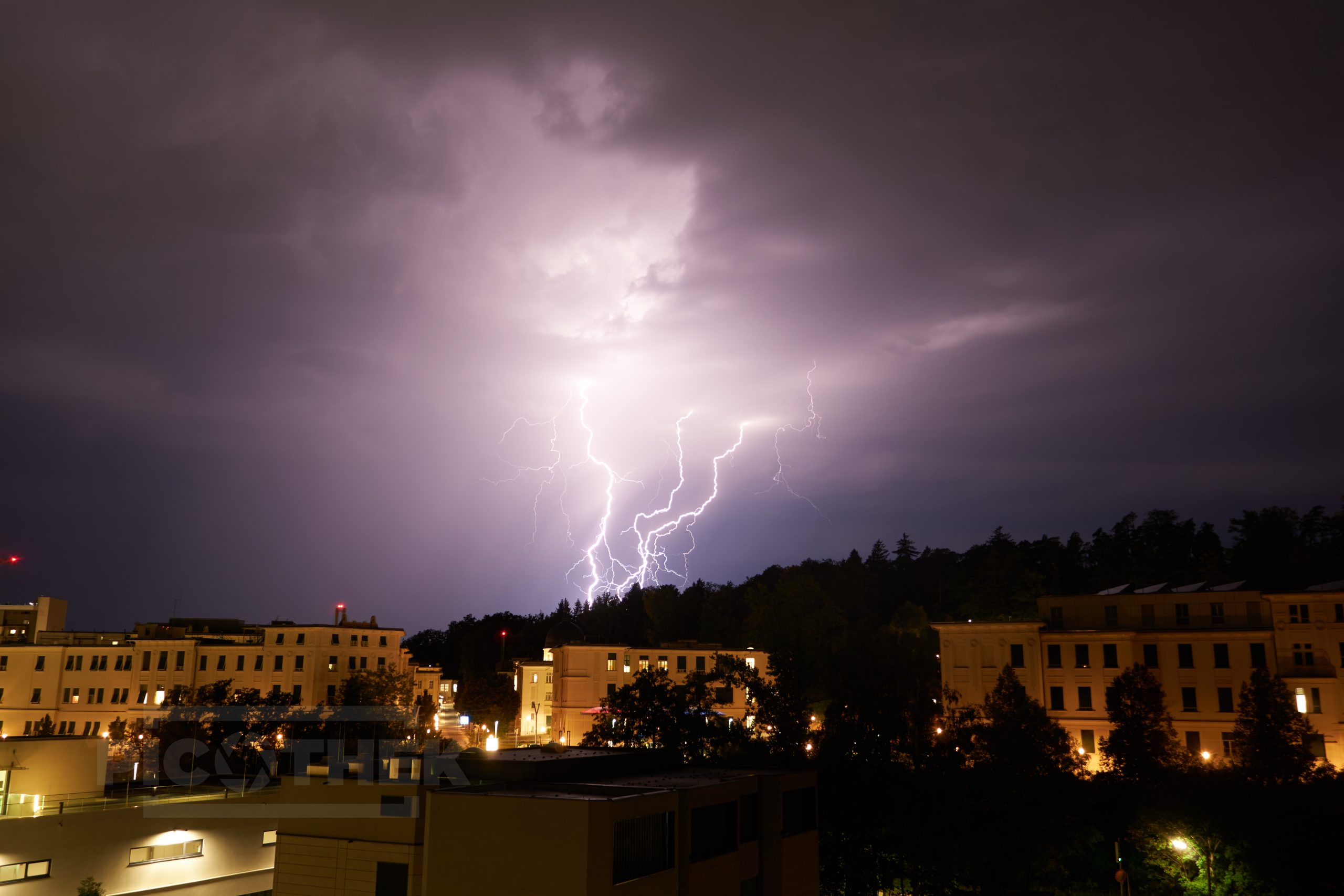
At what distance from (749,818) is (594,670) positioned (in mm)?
49364

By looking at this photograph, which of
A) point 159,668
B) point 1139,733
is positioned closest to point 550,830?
point 1139,733

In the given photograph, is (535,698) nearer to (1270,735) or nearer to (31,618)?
(31,618)

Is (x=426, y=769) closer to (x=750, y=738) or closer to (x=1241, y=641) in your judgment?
(x=750, y=738)

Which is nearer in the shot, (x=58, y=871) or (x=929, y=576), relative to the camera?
(x=58, y=871)

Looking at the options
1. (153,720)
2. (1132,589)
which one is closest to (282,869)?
(153,720)

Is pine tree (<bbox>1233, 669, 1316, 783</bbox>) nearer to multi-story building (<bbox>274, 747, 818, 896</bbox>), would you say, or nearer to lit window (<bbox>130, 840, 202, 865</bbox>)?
multi-story building (<bbox>274, 747, 818, 896</bbox>)

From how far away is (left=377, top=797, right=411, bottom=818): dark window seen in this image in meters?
23.3

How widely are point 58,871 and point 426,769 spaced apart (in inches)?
597

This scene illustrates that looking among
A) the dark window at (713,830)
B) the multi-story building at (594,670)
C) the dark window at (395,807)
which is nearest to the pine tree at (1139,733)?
the multi-story building at (594,670)

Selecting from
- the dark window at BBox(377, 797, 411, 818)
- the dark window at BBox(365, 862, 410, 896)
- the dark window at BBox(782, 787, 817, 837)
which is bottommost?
the dark window at BBox(365, 862, 410, 896)

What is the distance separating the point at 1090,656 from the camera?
5444 cm

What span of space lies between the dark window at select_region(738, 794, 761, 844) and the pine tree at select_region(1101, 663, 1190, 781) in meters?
28.0

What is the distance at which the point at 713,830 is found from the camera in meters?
24.0

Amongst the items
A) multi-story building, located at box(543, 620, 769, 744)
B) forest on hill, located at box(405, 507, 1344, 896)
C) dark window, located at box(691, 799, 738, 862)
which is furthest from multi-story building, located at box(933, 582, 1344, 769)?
dark window, located at box(691, 799, 738, 862)
